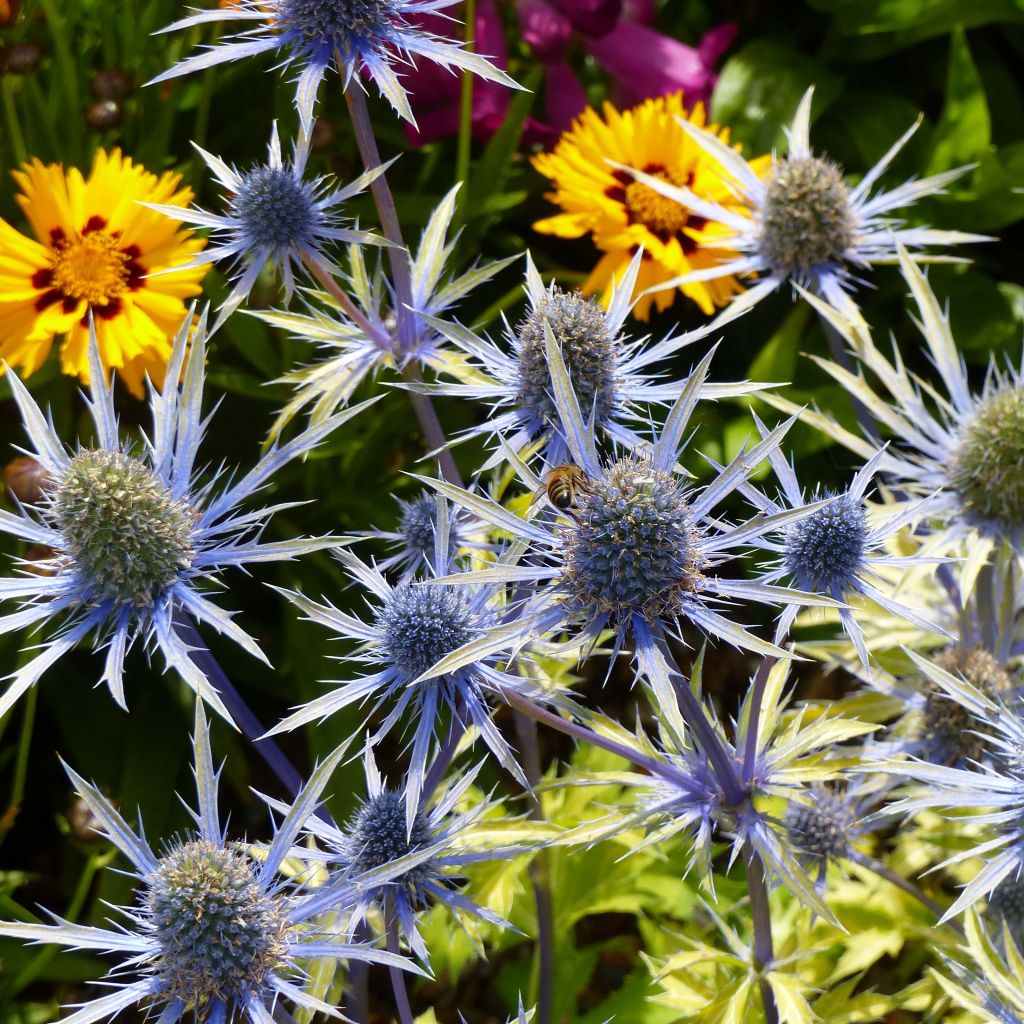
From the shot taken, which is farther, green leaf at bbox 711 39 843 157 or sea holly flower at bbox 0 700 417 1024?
green leaf at bbox 711 39 843 157

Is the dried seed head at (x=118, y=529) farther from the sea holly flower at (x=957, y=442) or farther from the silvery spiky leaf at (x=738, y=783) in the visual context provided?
the sea holly flower at (x=957, y=442)

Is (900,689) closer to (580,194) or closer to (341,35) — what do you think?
(580,194)

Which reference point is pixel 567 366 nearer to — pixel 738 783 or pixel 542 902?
pixel 738 783

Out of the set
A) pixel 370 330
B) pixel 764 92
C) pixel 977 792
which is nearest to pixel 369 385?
pixel 370 330

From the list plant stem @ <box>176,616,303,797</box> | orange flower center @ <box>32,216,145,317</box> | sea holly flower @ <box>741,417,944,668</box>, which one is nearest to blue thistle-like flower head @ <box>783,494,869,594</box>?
sea holly flower @ <box>741,417,944,668</box>

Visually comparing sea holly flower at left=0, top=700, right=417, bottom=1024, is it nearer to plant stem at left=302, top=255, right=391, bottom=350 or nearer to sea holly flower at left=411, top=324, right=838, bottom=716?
sea holly flower at left=411, top=324, right=838, bottom=716

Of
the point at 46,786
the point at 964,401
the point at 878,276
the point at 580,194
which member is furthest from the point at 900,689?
the point at 46,786
